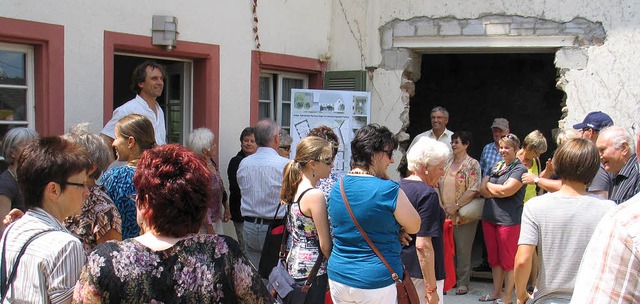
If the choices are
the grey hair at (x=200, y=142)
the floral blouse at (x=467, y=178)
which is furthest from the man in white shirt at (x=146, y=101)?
the floral blouse at (x=467, y=178)

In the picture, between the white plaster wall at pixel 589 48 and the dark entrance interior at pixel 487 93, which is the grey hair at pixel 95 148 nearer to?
the white plaster wall at pixel 589 48

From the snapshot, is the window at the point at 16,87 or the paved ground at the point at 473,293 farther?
the paved ground at the point at 473,293

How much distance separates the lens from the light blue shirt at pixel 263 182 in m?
5.25

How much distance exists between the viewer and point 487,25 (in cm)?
716

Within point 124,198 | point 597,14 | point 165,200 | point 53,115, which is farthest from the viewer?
point 597,14

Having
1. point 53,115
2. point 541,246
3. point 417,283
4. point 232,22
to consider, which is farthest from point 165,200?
point 232,22

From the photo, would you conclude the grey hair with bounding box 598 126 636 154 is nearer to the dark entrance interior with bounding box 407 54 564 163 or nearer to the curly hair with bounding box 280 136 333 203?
the curly hair with bounding box 280 136 333 203

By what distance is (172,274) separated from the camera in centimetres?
202

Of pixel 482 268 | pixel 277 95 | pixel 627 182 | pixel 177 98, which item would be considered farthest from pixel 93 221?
pixel 482 268

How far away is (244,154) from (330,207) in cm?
276

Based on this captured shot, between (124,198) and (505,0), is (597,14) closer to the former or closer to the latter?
(505,0)

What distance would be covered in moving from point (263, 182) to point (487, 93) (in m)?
6.42

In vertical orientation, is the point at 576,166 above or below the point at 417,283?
above

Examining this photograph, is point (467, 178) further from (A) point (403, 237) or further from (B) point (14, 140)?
(B) point (14, 140)
